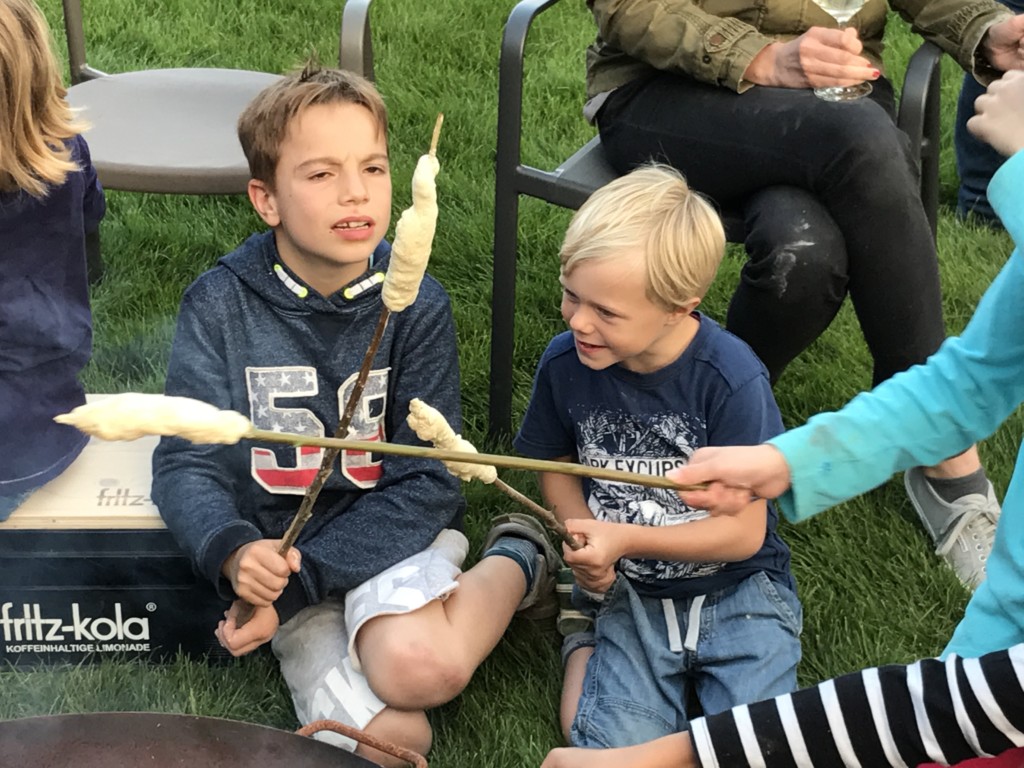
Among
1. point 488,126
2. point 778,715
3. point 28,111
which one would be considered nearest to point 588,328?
point 778,715

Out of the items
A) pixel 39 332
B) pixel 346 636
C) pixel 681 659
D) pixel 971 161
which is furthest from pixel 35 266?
pixel 971 161

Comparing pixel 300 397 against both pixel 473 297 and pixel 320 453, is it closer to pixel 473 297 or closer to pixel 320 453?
pixel 320 453

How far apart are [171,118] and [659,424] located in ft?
5.59

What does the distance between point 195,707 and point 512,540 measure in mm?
643

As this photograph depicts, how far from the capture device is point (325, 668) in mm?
2195

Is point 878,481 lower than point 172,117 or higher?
higher

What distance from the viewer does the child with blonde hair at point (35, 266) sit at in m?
2.22

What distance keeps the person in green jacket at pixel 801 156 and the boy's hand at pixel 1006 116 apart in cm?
93

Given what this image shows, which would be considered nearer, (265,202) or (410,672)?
(410,672)

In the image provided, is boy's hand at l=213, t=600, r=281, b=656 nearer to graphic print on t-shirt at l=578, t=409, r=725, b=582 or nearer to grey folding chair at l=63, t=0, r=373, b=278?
graphic print on t-shirt at l=578, t=409, r=725, b=582

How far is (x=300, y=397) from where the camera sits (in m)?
2.21

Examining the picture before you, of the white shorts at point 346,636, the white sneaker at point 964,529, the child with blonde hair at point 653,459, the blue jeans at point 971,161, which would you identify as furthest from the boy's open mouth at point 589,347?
the blue jeans at point 971,161

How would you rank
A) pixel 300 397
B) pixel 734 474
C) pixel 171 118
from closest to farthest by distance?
pixel 734 474, pixel 300 397, pixel 171 118

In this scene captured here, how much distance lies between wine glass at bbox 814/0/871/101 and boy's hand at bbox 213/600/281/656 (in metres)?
1.40
